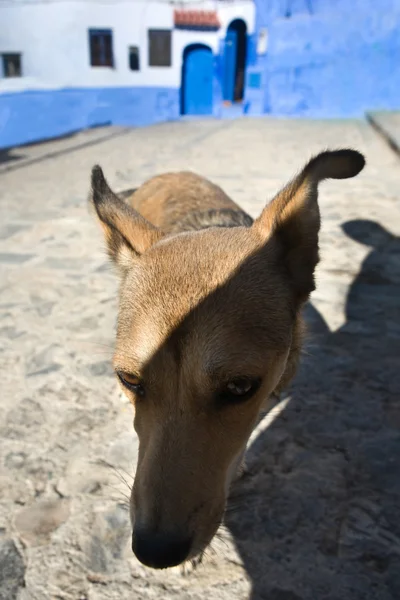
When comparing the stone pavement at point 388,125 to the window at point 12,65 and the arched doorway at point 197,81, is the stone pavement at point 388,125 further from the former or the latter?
the window at point 12,65

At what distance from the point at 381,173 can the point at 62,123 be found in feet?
60.3

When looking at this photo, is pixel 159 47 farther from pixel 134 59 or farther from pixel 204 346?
pixel 204 346

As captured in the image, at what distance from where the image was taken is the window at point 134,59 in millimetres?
26748

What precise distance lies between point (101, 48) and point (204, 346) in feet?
91.1

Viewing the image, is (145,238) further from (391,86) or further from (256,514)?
(391,86)

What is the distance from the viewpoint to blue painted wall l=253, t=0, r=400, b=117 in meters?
25.1

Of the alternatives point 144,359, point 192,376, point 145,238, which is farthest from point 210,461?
point 145,238

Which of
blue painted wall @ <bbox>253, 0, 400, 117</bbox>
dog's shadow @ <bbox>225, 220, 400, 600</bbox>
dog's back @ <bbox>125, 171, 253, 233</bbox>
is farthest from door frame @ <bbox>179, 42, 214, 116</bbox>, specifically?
dog's shadow @ <bbox>225, 220, 400, 600</bbox>

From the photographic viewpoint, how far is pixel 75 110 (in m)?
25.4

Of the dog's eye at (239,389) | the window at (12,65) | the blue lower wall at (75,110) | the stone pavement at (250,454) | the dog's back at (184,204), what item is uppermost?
the dog's eye at (239,389)

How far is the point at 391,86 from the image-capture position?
25.7 m

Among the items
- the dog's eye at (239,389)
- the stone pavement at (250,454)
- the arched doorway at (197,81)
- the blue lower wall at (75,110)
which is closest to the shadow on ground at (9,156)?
the blue lower wall at (75,110)

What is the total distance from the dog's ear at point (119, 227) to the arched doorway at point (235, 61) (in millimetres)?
28337

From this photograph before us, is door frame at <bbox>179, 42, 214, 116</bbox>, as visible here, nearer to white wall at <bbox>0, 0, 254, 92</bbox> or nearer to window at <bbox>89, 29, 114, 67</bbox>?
white wall at <bbox>0, 0, 254, 92</bbox>
